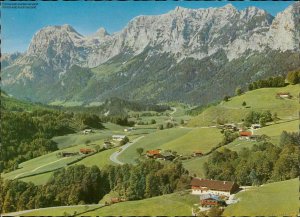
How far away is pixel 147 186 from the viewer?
110562 millimetres

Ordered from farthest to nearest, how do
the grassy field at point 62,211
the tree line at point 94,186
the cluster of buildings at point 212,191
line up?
1. the tree line at point 94,186
2. the grassy field at point 62,211
3. the cluster of buildings at point 212,191

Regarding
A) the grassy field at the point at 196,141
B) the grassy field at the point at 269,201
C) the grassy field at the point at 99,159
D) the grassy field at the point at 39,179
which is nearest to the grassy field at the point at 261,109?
the grassy field at the point at 196,141

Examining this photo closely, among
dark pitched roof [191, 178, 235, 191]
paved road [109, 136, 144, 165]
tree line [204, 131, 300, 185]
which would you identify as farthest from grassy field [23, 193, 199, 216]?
paved road [109, 136, 144, 165]

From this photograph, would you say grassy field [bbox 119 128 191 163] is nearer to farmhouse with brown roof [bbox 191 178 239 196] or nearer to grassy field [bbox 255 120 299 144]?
grassy field [bbox 255 120 299 144]

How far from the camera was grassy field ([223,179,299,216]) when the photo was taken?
72.9 meters

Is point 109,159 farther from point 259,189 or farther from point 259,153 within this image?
point 259,189

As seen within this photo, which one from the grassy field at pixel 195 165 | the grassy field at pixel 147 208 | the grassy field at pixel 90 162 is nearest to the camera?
the grassy field at pixel 147 208

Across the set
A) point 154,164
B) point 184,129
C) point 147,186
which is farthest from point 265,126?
point 147,186

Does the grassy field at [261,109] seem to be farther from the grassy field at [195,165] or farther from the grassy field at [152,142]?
the grassy field at [195,165]

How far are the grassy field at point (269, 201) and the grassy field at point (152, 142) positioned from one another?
201 feet

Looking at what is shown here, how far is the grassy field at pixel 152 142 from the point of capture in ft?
499

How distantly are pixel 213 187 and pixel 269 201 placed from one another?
Result: 20694 mm

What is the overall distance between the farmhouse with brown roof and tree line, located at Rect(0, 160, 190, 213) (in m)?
6.24

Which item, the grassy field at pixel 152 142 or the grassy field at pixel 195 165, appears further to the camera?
the grassy field at pixel 152 142
